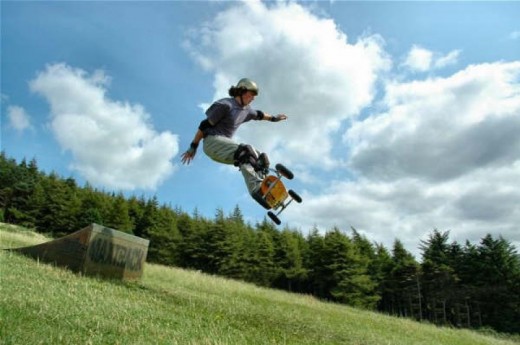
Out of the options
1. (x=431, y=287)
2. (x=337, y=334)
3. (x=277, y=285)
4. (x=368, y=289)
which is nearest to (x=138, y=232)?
(x=277, y=285)

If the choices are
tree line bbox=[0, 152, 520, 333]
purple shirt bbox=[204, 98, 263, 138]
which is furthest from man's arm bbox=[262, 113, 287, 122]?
tree line bbox=[0, 152, 520, 333]

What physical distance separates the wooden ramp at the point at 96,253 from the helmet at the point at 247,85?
6.36 meters

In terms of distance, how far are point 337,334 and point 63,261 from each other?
8247 millimetres

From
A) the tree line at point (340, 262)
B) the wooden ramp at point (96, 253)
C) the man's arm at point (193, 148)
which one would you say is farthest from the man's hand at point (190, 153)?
the tree line at point (340, 262)

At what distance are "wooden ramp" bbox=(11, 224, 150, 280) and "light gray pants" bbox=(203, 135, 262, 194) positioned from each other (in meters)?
5.18

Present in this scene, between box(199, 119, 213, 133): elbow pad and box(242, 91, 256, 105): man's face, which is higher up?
box(242, 91, 256, 105): man's face

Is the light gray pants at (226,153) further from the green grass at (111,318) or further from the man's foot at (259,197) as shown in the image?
the green grass at (111,318)

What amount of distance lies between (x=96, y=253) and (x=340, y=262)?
47114 millimetres

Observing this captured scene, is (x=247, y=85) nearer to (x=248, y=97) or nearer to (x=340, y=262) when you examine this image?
(x=248, y=97)

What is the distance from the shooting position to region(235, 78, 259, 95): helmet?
31.9 feet

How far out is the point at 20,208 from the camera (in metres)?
78.2

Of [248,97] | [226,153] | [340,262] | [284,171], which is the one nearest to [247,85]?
[248,97]

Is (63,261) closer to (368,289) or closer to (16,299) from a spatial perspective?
(16,299)

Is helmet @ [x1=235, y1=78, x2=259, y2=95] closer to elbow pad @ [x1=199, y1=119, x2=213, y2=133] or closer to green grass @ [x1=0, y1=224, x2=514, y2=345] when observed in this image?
elbow pad @ [x1=199, y1=119, x2=213, y2=133]
